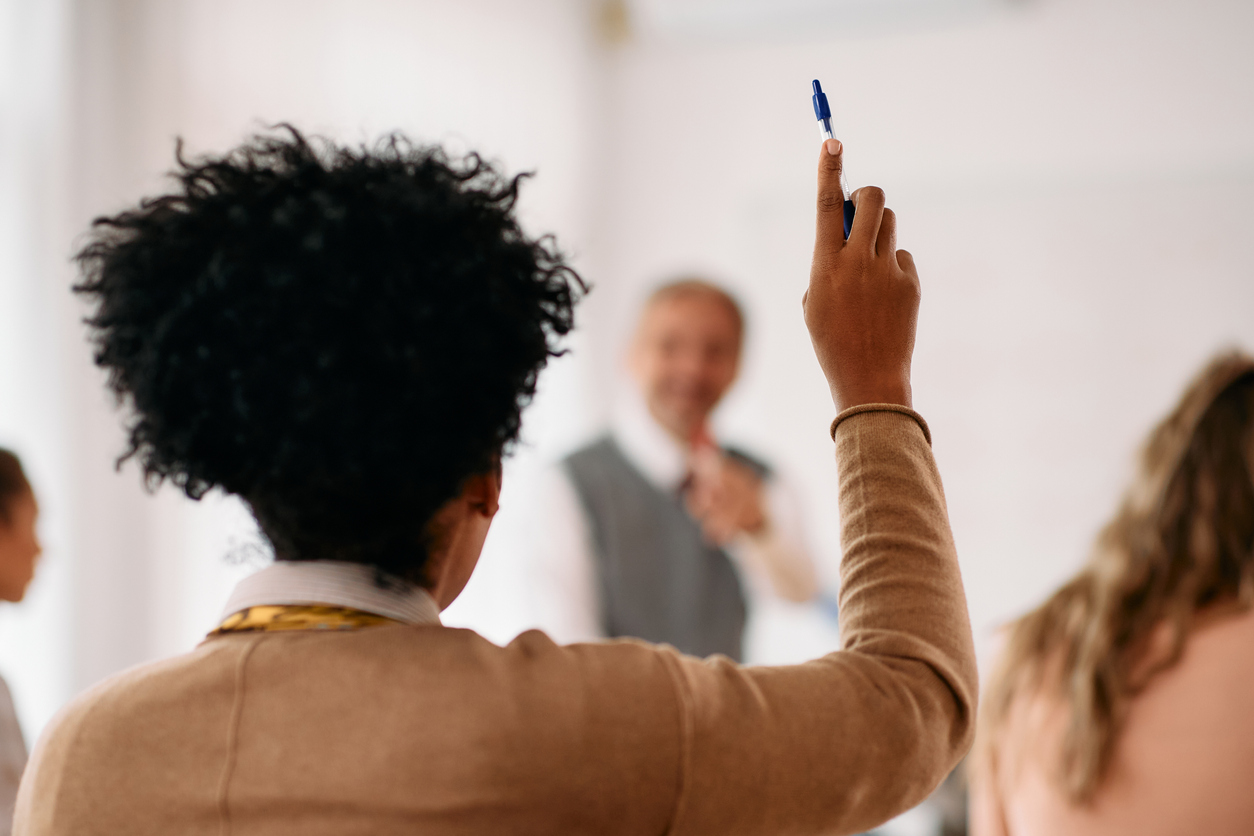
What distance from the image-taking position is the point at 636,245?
2.95 m

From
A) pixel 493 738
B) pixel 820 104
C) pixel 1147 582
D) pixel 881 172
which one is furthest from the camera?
pixel 881 172

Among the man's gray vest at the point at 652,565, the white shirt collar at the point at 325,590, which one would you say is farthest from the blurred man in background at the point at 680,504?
the white shirt collar at the point at 325,590

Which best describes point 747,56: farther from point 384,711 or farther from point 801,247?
point 384,711

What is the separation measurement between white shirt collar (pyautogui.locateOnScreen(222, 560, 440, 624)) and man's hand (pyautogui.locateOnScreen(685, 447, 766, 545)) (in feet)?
4.48

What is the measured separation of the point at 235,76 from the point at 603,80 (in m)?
1.16

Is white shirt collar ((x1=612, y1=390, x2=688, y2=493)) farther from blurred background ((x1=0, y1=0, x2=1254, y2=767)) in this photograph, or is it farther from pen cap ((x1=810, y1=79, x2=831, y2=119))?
pen cap ((x1=810, y1=79, x2=831, y2=119))

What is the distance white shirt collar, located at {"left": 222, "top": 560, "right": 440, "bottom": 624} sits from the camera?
0.56m

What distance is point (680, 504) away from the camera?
1.96m

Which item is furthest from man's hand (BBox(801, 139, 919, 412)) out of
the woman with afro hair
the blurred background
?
the blurred background

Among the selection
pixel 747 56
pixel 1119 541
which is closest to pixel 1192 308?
pixel 747 56

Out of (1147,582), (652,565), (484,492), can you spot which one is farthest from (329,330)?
(652,565)

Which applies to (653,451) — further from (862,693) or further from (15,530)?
(862,693)

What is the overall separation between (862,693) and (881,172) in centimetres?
242

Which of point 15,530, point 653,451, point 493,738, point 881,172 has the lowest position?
point 493,738
